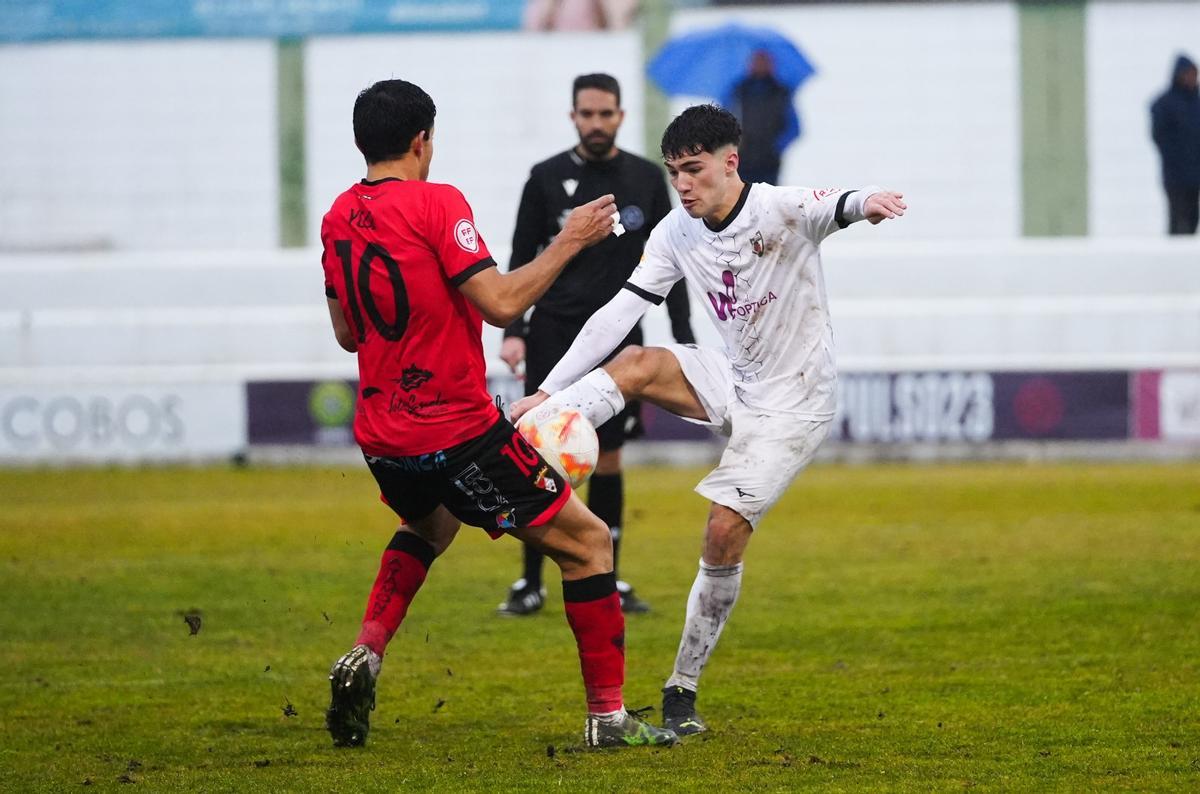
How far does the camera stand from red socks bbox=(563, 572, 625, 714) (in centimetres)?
546

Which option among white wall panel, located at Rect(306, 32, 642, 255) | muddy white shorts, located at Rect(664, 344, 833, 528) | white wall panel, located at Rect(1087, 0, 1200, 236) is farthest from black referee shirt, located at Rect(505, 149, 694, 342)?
white wall panel, located at Rect(1087, 0, 1200, 236)

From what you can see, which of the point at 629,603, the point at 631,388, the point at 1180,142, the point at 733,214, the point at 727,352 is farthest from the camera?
the point at 1180,142

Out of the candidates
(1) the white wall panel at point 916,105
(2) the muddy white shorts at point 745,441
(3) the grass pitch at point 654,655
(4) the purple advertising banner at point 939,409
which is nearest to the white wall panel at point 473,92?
(1) the white wall panel at point 916,105

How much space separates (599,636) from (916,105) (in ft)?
63.7

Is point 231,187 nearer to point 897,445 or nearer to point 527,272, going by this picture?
point 897,445

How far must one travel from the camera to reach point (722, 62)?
22750 millimetres

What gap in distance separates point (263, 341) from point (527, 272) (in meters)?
14.3

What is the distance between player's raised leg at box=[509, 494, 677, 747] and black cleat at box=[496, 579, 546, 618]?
3063 mm

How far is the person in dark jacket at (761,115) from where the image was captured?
22125 millimetres

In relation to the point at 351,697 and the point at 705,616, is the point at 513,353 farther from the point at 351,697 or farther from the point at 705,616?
the point at 351,697

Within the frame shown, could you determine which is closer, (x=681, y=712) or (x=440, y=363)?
(x=440, y=363)

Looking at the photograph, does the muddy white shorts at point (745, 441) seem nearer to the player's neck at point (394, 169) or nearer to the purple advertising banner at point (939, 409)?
the player's neck at point (394, 169)

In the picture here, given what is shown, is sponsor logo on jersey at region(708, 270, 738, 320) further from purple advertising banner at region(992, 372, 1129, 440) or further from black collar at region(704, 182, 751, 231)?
purple advertising banner at region(992, 372, 1129, 440)

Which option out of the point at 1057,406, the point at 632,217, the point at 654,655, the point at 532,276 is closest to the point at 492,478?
the point at 532,276
